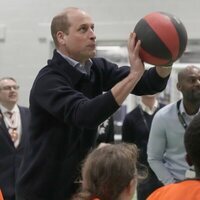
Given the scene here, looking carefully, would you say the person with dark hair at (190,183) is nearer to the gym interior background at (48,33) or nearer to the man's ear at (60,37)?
the man's ear at (60,37)

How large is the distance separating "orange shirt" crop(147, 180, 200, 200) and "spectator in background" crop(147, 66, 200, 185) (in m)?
2.02

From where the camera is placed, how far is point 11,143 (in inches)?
185

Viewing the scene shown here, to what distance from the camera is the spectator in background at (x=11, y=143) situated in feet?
15.2

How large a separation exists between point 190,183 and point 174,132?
209 cm

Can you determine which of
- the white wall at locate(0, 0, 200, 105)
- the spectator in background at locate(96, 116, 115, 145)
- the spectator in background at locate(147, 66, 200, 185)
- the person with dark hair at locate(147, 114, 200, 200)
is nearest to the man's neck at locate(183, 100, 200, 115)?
the spectator in background at locate(147, 66, 200, 185)

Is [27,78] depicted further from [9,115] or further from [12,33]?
[9,115]

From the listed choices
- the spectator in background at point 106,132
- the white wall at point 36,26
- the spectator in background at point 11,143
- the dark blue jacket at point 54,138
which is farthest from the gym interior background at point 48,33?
the dark blue jacket at point 54,138

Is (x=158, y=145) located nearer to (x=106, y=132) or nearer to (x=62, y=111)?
(x=106, y=132)

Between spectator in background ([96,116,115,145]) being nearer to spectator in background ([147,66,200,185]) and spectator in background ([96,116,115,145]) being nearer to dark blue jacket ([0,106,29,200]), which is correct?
spectator in background ([147,66,200,185])

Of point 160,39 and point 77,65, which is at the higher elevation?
point 160,39

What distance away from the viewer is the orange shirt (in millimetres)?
1829

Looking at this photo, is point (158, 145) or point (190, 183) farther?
point (158, 145)

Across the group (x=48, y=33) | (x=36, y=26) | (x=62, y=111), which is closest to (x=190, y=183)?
(x=62, y=111)

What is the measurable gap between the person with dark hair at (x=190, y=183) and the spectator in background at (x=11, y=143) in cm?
283
